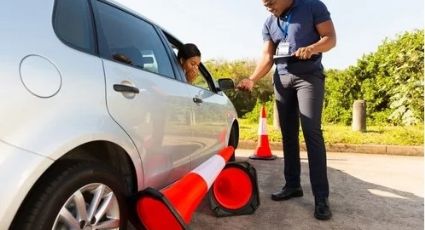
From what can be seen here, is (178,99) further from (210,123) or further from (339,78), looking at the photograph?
(339,78)

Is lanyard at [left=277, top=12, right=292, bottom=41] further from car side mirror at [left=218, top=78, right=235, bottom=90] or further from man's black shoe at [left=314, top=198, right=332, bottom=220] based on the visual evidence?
man's black shoe at [left=314, top=198, right=332, bottom=220]

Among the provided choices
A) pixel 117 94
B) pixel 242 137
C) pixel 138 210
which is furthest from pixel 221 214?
pixel 242 137

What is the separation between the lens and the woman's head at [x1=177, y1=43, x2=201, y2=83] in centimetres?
362

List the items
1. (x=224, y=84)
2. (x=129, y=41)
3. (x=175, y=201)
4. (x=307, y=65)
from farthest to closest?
(x=224, y=84) < (x=307, y=65) < (x=129, y=41) < (x=175, y=201)

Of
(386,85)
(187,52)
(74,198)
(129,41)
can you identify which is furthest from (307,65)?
(386,85)

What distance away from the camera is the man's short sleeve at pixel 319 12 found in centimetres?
337

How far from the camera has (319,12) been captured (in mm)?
3383

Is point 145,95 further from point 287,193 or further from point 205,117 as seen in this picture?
point 287,193

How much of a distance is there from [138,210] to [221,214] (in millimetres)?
1307

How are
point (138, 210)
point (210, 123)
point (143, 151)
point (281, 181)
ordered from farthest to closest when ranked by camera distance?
1. point (281, 181)
2. point (210, 123)
3. point (143, 151)
4. point (138, 210)

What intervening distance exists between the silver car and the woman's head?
0.76 meters

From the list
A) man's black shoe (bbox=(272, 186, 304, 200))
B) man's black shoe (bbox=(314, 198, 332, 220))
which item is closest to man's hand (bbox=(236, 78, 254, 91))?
man's black shoe (bbox=(272, 186, 304, 200))

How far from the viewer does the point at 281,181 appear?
4.80 m

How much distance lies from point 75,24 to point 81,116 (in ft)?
1.72
